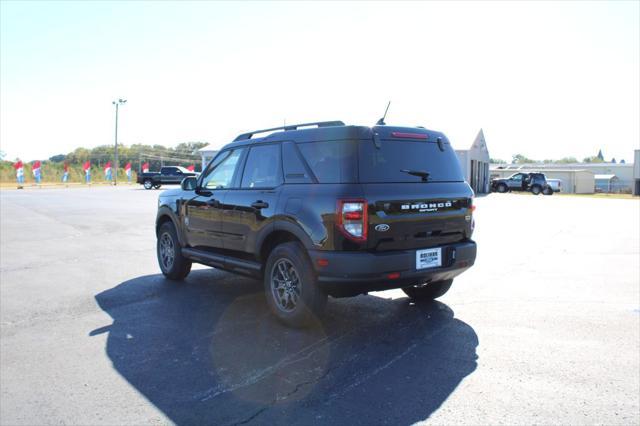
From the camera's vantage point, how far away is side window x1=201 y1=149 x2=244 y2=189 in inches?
250

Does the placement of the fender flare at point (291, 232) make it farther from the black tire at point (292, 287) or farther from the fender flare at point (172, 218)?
the fender flare at point (172, 218)

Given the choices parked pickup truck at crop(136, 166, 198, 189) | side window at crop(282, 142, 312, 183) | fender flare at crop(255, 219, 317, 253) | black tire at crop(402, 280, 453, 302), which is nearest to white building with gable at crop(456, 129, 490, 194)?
parked pickup truck at crop(136, 166, 198, 189)

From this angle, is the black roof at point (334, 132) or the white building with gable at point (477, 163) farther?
the white building with gable at point (477, 163)

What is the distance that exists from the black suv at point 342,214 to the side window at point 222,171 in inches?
4.4

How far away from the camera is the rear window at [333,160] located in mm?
4750

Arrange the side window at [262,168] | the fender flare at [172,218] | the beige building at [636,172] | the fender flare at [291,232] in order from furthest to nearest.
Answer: the beige building at [636,172] < the fender flare at [172,218] < the side window at [262,168] < the fender flare at [291,232]

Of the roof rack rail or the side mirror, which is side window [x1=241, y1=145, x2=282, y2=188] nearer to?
the roof rack rail

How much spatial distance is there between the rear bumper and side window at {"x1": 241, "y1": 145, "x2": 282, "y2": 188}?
1132 mm

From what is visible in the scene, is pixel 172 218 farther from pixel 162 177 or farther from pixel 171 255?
pixel 162 177

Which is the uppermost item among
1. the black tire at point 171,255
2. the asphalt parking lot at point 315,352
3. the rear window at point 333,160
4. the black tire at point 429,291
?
the rear window at point 333,160

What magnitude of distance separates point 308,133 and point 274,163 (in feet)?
1.84

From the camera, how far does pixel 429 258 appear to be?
5.02m

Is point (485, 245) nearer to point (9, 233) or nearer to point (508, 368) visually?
point (508, 368)

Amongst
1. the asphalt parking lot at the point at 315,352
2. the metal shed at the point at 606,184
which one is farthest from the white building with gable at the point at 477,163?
Result: the asphalt parking lot at the point at 315,352
